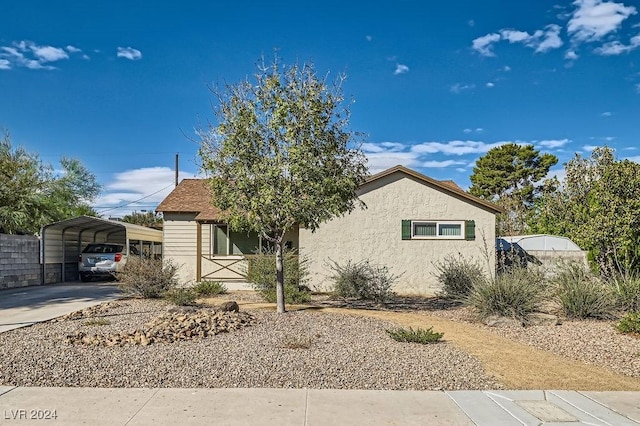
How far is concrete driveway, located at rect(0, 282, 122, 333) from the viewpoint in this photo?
10594mm

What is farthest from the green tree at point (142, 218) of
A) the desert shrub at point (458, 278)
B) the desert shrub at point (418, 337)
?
the desert shrub at point (418, 337)

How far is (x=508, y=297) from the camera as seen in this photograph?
1084 cm

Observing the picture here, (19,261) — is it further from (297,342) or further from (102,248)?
(297,342)

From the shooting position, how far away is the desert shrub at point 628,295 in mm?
11195

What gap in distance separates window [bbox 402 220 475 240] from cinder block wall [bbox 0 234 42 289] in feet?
42.4

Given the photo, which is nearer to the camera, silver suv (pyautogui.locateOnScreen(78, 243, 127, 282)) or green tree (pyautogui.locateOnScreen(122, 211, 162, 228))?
silver suv (pyautogui.locateOnScreen(78, 243, 127, 282))

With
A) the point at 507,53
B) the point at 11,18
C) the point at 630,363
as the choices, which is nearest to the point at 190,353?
the point at 630,363

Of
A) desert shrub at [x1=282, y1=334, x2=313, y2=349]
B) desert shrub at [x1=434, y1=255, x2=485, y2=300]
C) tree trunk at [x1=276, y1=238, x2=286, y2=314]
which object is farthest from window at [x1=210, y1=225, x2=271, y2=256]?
desert shrub at [x1=282, y1=334, x2=313, y2=349]

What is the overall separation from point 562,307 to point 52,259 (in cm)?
1756

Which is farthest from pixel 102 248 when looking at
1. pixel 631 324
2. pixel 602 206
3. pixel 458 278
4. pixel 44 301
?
pixel 631 324

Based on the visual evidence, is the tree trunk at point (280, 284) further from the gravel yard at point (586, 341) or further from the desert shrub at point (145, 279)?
the desert shrub at point (145, 279)

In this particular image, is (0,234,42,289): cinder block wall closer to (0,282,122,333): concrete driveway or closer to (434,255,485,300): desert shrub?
(0,282,122,333): concrete driveway

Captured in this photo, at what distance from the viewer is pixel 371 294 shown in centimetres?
1472

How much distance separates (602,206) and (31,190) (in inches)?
830
